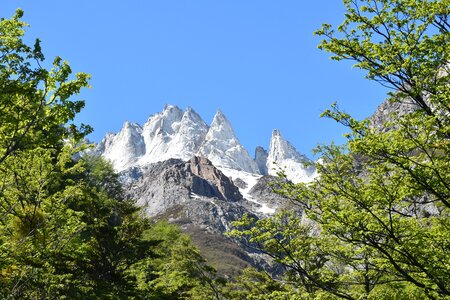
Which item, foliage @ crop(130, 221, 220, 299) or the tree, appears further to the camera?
foliage @ crop(130, 221, 220, 299)

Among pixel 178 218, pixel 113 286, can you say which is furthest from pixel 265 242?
pixel 178 218

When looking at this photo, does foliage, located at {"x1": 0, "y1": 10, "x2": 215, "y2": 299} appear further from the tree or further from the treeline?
the tree

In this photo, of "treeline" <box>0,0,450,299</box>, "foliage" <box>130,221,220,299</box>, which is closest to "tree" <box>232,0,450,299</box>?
"treeline" <box>0,0,450,299</box>

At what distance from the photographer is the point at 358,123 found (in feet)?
32.9

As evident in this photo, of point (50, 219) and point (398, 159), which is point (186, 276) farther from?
point (398, 159)

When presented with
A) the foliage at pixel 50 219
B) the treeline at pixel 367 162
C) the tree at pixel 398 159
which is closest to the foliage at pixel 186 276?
the foliage at pixel 50 219

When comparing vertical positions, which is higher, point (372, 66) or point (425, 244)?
point (372, 66)

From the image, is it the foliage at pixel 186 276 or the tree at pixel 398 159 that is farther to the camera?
the foliage at pixel 186 276

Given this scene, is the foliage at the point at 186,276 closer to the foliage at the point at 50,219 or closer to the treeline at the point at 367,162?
the foliage at the point at 50,219

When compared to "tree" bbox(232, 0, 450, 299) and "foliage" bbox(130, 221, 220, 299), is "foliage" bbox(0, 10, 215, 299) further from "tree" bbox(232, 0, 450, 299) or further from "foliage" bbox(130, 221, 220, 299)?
"tree" bbox(232, 0, 450, 299)

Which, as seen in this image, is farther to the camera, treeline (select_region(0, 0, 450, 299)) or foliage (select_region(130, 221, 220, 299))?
foliage (select_region(130, 221, 220, 299))

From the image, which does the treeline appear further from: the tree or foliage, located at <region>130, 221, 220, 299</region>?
foliage, located at <region>130, 221, 220, 299</region>

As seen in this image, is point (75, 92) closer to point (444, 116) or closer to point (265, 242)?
point (265, 242)

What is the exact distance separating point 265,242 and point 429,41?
7209 mm
